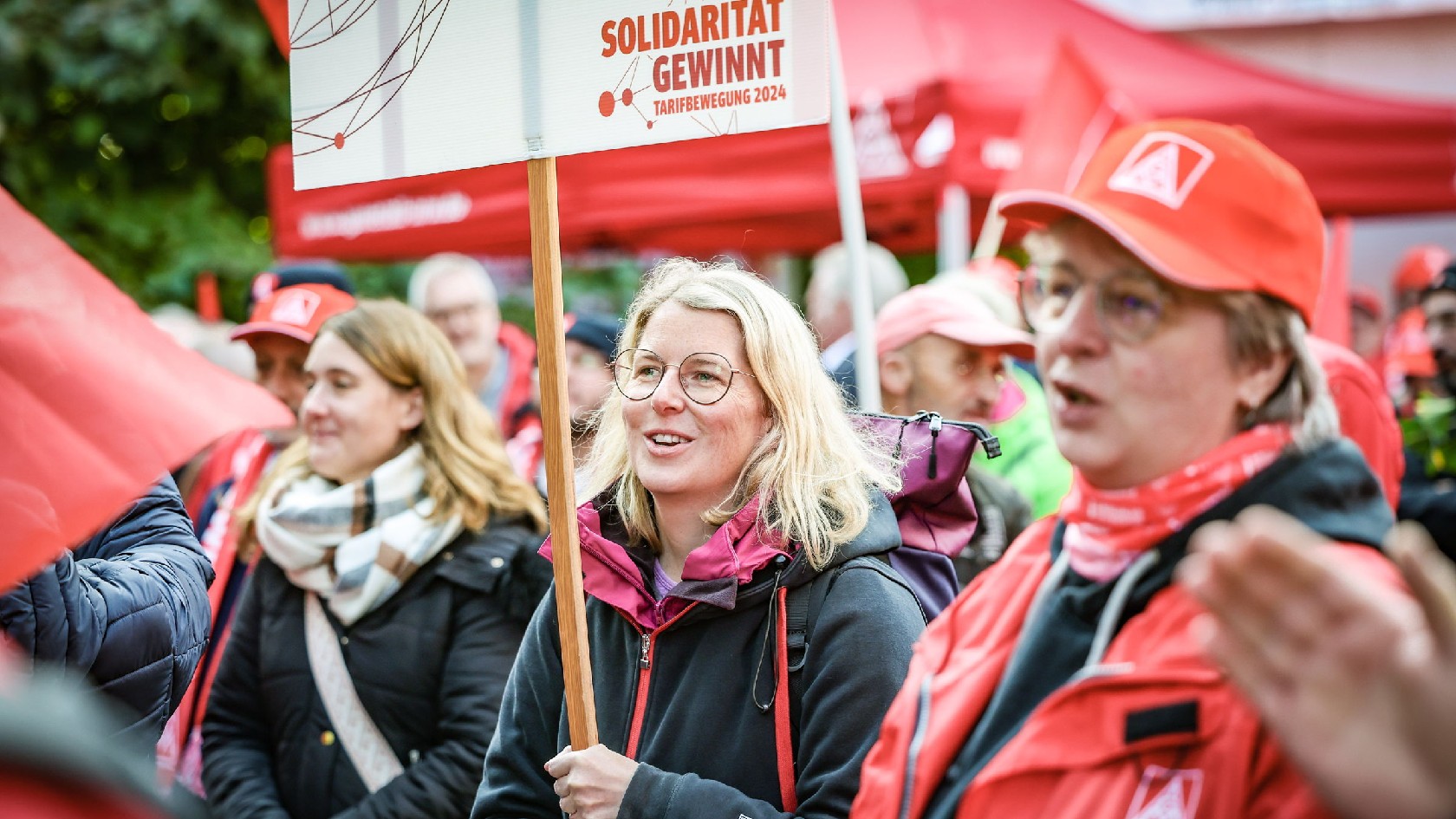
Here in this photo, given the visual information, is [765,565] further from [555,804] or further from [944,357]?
[944,357]

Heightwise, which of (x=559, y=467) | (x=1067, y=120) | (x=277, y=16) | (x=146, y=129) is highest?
(x=146, y=129)

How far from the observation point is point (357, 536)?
336 centimetres

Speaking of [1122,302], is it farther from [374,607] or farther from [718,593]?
[374,607]

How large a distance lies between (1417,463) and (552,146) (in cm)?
360

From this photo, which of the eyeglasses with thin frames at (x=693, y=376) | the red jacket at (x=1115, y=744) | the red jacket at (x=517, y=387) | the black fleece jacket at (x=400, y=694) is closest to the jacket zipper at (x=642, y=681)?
the eyeglasses with thin frames at (x=693, y=376)

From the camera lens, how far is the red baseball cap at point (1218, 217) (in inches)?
60.2

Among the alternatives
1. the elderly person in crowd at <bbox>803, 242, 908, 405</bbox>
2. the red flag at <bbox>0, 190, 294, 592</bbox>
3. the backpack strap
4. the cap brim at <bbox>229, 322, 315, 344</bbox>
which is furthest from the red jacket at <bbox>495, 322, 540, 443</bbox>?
the red flag at <bbox>0, 190, 294, 592</bbox>

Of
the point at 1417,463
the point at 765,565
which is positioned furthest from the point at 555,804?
the point at 1417,463

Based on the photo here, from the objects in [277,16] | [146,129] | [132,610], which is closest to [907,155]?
[277,16]

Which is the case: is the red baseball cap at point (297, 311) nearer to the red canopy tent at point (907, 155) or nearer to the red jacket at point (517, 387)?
the red jacket at point (517, 387)

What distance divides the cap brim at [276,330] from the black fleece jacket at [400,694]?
93cm

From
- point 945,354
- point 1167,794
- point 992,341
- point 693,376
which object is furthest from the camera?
point 945,354

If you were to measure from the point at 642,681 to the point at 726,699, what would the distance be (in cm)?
16

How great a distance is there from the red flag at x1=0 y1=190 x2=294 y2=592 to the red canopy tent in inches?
144
